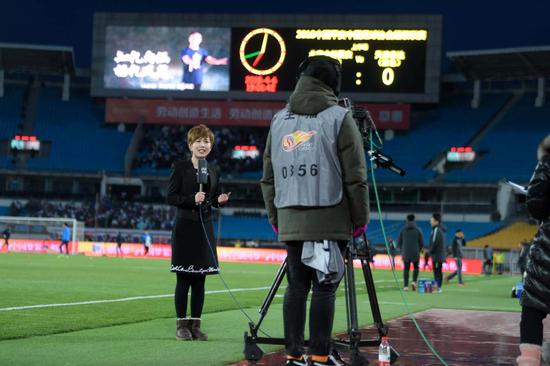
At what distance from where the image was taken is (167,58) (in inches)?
2484

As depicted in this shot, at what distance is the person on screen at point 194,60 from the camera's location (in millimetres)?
62531

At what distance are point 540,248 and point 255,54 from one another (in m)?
54.6

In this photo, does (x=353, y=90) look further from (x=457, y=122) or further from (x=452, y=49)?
(x=452, y=49)

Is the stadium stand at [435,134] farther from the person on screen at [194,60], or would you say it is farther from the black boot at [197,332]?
the black boot at [197,332]

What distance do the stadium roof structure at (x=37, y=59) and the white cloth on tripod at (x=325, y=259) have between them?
2455 inches

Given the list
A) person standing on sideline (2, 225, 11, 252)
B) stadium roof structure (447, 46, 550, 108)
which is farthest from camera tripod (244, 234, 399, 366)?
stadium roof structure (447, 46, 550, 108)

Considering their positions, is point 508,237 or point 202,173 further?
point 508,237

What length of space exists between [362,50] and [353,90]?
2504mm

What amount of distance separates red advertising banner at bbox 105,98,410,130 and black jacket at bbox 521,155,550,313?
56.7 metres

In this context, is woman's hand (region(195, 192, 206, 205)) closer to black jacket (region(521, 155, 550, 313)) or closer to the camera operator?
the camera operator

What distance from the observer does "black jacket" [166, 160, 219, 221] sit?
33.0 ft

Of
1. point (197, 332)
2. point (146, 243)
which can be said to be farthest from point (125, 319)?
point (146, 243)

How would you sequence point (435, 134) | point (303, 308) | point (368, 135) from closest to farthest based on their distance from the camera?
1. point (303, 308)
2. point (368, 135)
3. point (435, 134)

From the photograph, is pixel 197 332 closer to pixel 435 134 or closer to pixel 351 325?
pixel 351 325
